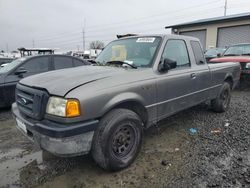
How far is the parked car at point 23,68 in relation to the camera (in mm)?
5449

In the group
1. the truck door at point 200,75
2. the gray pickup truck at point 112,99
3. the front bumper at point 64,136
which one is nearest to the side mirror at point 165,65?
the gray pickup truck at point 112,99

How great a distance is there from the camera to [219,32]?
21344mm

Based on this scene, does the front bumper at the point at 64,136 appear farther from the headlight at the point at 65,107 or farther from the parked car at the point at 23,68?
the parked car at the point at 23,68

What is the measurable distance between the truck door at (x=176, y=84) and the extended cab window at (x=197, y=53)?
1.00 feet

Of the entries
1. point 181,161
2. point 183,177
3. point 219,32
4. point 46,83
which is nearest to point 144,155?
point 181,161

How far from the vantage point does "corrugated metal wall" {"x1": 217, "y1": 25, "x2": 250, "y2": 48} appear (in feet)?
63.4

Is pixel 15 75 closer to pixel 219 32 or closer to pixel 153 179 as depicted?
pixel 153 179

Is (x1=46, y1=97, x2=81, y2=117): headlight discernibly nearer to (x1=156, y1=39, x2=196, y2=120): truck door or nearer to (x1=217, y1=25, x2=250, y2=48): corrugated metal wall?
(x1=156, y1=39, x2=196, y2=120): truck door

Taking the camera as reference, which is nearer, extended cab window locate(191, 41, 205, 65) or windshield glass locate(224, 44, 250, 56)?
extended cab window locate(191, 41, 205, 65)

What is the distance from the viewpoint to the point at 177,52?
3.95 metres

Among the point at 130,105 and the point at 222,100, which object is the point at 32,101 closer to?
the point at 130,105

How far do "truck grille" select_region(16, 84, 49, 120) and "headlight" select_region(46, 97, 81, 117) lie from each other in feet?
0.51

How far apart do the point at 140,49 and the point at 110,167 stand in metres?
1.95

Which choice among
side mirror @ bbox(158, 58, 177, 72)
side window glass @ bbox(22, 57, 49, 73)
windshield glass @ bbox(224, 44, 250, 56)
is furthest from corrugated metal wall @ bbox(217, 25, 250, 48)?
side mirror @ bbox(158, 58, 177, 72)
